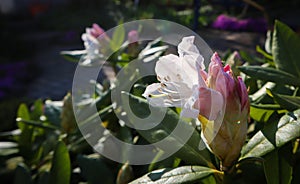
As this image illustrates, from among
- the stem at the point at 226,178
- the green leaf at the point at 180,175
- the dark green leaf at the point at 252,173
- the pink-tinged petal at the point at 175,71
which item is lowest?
the dark green leaf at the point at 252,173

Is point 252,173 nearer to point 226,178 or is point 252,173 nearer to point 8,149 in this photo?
point 226,178

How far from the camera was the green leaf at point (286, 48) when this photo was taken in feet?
2.55

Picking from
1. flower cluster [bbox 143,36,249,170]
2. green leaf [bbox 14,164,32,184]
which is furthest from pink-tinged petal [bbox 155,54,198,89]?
green leaf [bbox 14,164,32,184]

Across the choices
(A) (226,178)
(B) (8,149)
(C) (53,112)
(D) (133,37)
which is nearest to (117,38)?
(D) (133,37)

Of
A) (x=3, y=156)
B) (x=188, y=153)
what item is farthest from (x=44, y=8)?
(x=188, y=153)

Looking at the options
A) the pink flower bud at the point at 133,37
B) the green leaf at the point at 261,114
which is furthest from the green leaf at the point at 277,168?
the pink flower bud at the point at 133,37

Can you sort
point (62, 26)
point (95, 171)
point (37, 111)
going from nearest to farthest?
point (95, 171) → point (37, 111) → point (62, 26)

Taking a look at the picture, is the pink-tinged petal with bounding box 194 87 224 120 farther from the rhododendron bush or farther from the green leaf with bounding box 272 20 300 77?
the green leaf with bounding box 272 20 300 77

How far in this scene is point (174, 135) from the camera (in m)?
0.64

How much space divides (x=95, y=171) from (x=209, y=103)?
15.4 inches

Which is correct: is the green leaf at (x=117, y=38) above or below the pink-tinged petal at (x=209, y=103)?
below

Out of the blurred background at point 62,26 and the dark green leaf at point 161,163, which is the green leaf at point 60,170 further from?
the blurred background at point 62,26

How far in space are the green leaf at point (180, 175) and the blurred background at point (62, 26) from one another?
129 cm

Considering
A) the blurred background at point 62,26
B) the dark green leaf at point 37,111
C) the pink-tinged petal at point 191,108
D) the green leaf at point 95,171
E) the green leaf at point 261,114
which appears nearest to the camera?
the pink-tinged petal at point 191,108
